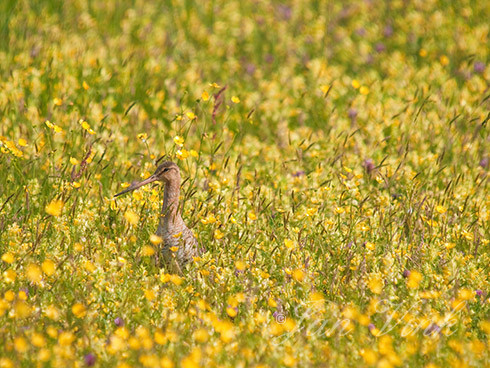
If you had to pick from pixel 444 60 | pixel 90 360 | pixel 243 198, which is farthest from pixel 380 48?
pixel 90 360

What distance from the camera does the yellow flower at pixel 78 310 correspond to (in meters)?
3.69

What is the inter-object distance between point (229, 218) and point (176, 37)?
5.09 metres

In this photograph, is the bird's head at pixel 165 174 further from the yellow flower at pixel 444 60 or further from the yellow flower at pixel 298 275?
the yellow flower at pixel 444 60

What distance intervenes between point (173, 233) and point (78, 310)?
1.23 m

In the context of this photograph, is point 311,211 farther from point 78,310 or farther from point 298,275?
point 78,310

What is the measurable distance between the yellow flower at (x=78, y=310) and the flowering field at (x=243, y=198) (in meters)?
0.02

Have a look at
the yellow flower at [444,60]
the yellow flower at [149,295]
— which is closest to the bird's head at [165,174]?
the yellow flower at [149,295]

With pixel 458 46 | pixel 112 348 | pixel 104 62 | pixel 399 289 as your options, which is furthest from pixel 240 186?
pixel 458 46

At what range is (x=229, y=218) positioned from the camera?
5055mm

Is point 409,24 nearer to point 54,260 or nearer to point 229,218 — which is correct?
point 229,218

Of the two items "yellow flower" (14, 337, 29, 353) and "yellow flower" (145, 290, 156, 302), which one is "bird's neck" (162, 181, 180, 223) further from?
"yellow flower" (14, 337, 29, 353)

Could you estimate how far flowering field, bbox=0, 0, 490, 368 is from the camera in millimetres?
3859

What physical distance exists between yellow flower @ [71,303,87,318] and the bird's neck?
1.12 meters

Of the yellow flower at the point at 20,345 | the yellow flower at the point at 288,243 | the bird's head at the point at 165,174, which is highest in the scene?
the bird's head at the point at 165,174
